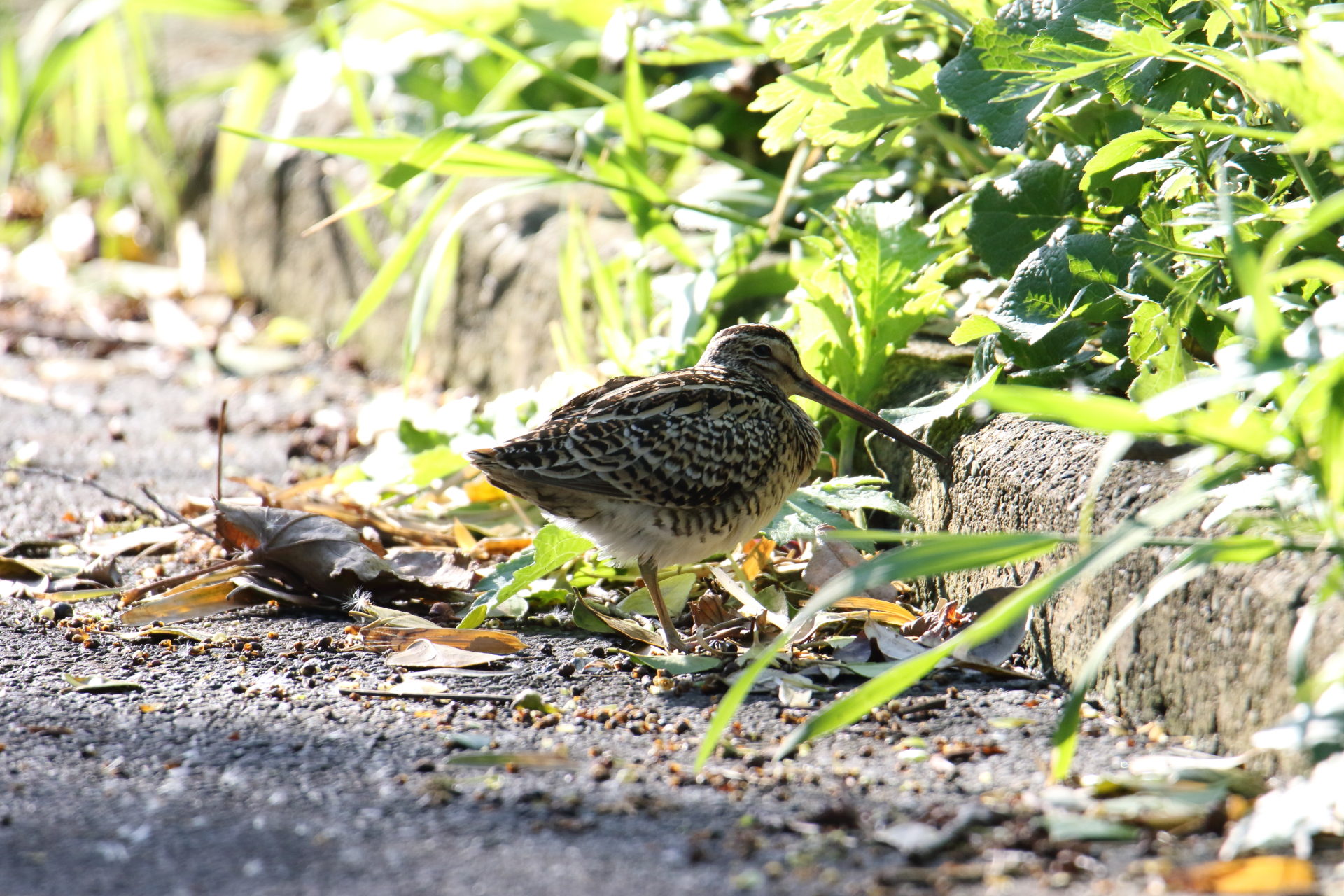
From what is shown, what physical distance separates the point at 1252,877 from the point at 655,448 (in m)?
1.97

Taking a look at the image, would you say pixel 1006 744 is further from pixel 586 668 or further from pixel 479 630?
pixel 479 630

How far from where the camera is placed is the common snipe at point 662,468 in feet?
Result: 11.8

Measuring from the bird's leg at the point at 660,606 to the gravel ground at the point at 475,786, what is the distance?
0.62ft

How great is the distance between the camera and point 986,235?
374 centimetres

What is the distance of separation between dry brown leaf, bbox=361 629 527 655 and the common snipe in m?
0.40

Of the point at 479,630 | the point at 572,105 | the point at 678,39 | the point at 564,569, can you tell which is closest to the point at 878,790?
the point at 479,630

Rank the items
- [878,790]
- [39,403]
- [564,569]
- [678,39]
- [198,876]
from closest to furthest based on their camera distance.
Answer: [198,876] → [878,790] → [564,569] → [678,39] → [39,403]

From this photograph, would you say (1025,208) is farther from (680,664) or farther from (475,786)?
(475,786)

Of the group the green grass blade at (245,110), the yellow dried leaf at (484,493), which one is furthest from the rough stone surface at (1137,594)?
the green grass blade at (245,110)

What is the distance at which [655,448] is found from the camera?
364 centimetres

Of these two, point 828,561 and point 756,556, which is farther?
point 756,556

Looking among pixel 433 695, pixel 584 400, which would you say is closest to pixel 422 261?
pixel 584 400

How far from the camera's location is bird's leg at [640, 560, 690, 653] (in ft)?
11.4

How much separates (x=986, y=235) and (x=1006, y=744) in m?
1.58
